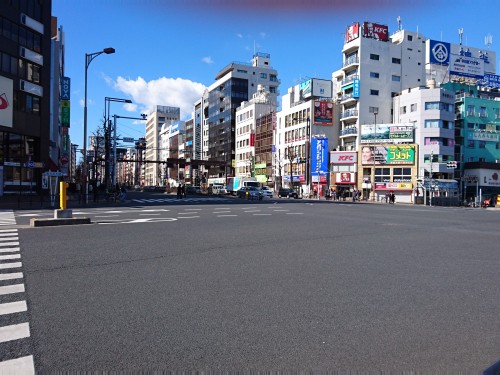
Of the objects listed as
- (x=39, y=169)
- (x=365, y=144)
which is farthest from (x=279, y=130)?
(x=39, y=169)

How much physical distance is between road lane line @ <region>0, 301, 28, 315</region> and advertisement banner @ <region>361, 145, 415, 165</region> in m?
64.8

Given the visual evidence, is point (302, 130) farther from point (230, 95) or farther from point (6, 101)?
point (6, 101)

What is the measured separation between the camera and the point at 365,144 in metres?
70.6

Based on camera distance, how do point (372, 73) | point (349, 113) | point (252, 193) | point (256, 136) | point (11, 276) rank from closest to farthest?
point (11, 276)
point (252, 193)
point (372, 73)
point (349, 113)
point (256, 136)

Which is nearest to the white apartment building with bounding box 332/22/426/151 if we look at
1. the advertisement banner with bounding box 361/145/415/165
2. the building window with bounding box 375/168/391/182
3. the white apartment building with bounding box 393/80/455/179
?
the advertisement banner with bounding box 361/145/415/165

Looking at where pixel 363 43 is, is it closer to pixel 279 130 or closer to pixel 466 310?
pixel 279 130

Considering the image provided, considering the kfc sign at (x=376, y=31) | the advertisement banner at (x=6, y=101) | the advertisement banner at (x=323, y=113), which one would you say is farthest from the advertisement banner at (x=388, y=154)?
the advertisement banner at (x=6, y=101)

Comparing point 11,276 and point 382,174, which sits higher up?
point 382,174

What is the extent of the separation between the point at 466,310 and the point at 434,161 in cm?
6556

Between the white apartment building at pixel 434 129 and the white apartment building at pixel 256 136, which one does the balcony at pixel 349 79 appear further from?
the white apartment building at pixel 256 136

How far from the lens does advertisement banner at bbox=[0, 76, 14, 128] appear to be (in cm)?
3538

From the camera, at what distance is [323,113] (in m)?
78.2

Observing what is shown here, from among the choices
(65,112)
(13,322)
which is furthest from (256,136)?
(13,322)

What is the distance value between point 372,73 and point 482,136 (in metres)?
20.9
